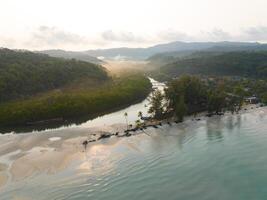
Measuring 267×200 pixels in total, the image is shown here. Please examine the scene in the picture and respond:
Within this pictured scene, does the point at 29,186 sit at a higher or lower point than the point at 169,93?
lower

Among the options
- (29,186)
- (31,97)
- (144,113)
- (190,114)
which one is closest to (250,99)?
(190,114)

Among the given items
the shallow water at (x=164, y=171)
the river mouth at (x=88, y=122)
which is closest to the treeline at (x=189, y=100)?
the river mouth at (x=88, y=122)

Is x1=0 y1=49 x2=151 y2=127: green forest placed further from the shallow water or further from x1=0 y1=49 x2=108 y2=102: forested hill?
the shallow water

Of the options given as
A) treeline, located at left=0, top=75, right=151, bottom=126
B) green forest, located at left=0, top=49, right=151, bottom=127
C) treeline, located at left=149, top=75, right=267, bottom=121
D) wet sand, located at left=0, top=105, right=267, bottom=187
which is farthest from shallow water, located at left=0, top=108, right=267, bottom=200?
green forest, located at left=0, top=49, right=151, bottom=127

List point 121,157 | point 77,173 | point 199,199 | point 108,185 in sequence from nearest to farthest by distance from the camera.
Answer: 1. point 199,199
2. point 108,185
3. point 77,173
4. point 121,157

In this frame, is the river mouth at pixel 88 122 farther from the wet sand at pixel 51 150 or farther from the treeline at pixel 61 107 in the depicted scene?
the wet sand at pixel 51 150

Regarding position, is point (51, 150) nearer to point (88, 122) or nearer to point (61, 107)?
point (88, 122)

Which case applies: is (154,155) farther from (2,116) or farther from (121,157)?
(2,116)

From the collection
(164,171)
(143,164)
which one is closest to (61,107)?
(143,164)
